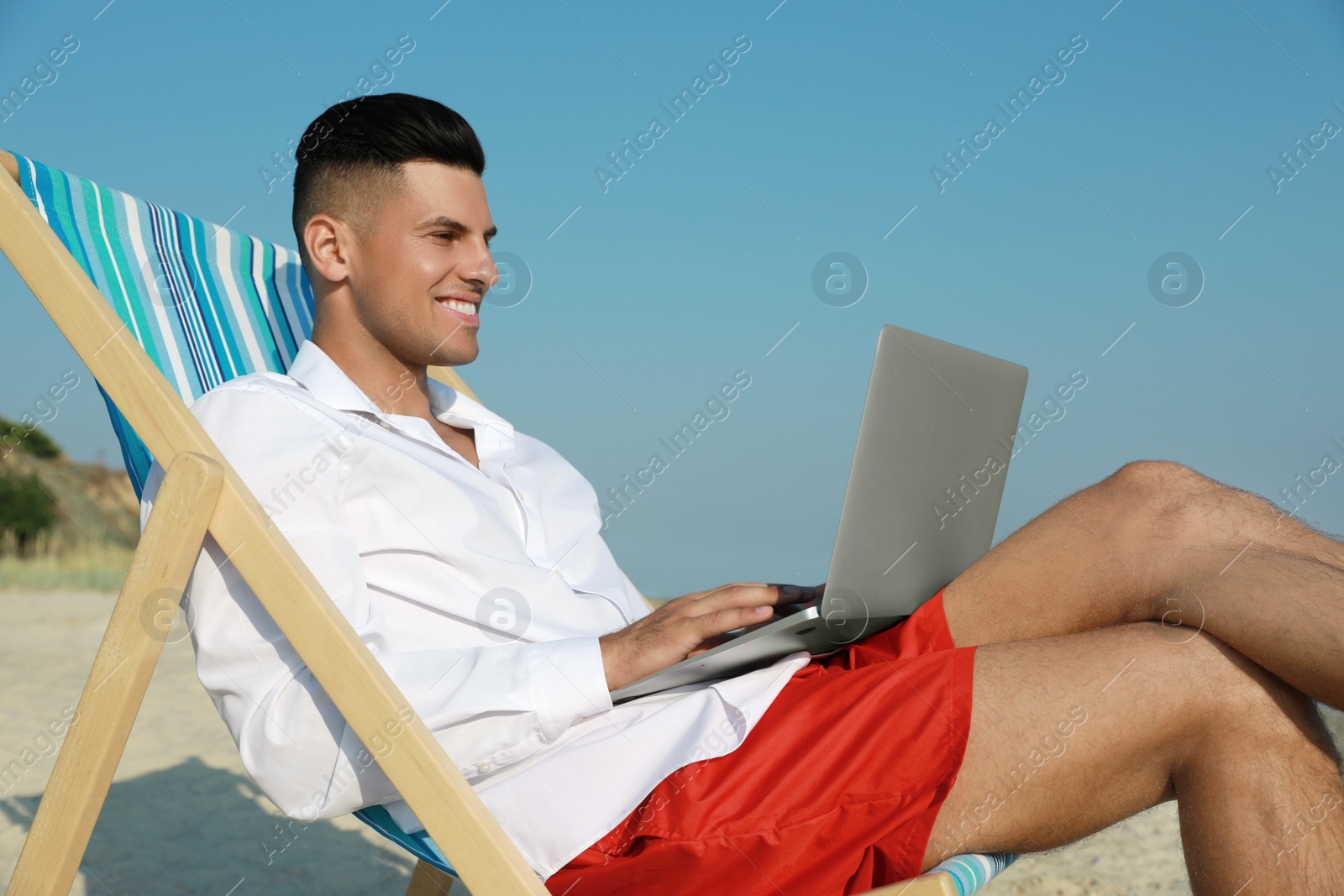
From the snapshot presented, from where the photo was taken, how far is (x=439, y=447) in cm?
202

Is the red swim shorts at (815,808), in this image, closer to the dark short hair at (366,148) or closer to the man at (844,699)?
the man at (844,699)

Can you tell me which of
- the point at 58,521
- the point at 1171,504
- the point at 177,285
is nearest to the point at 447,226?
the point at 177,285

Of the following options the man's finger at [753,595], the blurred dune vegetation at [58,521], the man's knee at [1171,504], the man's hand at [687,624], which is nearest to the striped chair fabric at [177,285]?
the man's hand at [687,624]

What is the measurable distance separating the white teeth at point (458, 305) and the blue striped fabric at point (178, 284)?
1.82 ft

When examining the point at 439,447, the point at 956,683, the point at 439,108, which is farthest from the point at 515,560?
the point at 439,108

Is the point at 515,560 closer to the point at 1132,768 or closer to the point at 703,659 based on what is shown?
the point at 703,659

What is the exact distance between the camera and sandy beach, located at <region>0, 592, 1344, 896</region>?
9.92 ft

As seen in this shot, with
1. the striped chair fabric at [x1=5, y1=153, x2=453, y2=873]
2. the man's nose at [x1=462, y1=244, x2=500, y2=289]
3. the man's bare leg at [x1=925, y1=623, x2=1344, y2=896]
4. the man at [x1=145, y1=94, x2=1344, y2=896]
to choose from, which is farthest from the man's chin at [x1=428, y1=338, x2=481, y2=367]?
the man's bare leg at [x1=925, y1=623, x2=1344, y2=896]

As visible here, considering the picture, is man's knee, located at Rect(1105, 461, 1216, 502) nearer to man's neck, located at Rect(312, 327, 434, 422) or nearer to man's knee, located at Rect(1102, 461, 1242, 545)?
man's knee, located at Rect(1102, 461, 1242, 545)

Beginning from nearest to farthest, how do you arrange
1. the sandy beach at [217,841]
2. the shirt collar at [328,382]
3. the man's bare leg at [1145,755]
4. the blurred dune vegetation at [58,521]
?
the man's bare leg at [1145,755]
the shirt collar at [328,382]
the sandy beach at [217,841]
the blurred dune vegetation at [58,521]

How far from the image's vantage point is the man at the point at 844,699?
140cm

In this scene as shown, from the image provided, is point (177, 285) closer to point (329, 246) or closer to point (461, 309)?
point (329, 246)

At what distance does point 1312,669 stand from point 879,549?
1.93 ft

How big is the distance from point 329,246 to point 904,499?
1348 millimetres
